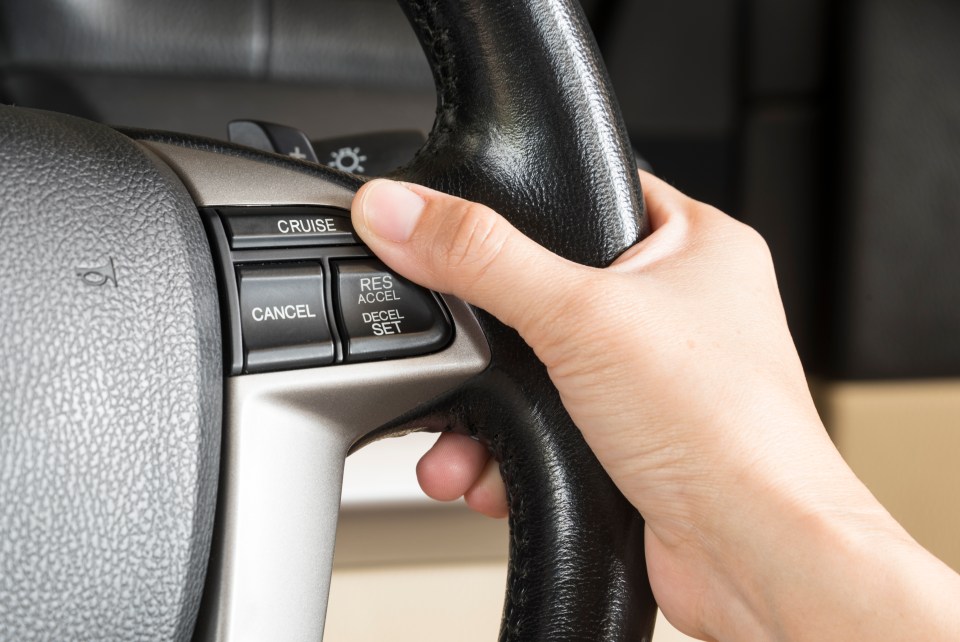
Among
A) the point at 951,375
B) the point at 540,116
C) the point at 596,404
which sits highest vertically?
→ the point at 540,116

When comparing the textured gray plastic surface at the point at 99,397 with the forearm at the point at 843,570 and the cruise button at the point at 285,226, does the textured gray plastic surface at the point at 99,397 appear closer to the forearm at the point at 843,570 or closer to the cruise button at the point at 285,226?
the cruise button at the point at 285,226

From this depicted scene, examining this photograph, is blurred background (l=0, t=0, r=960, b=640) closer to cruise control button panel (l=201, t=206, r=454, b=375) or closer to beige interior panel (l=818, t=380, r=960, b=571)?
beige interior panel (l=818, t=380, r=960, b=571)

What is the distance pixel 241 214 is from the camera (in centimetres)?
27

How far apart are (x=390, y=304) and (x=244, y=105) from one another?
0.65m

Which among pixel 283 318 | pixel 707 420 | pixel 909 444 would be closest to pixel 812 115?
pixel 909 444

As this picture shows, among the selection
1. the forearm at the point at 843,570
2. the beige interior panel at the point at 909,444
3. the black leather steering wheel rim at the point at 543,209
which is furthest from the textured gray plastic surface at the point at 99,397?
the beige interior panel at the point at 909,444

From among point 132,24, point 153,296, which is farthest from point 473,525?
point 132,24

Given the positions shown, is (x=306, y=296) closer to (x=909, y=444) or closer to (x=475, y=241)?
(x=475, y=241)

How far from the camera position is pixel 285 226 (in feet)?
0.90

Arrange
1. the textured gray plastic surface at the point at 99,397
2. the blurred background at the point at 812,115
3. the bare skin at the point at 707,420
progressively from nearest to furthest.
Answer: the textured gray plastic surface at the point at 99,397 → the bare skin at the point at 707,420 → the blurred background at the point at 812,115

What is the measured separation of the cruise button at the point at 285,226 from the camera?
0.87ft

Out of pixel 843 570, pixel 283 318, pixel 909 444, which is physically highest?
pixel 283 318

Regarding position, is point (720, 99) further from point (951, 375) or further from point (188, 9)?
point (188, 9)

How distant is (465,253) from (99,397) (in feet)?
0.41
